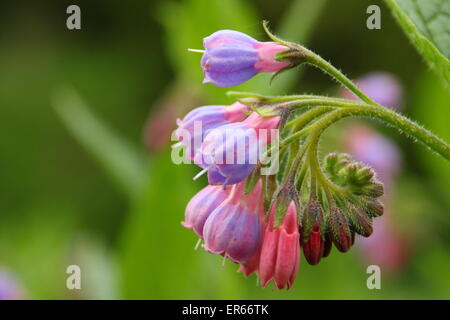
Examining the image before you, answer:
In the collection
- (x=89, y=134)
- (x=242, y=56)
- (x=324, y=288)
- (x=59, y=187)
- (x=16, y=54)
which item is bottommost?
(x=242, y=56)

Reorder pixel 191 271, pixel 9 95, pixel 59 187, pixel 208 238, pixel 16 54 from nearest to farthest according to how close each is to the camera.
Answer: pixel 208 238, pixel 191 271, pixel 59 187, pixel 9 95, pixel 16 54

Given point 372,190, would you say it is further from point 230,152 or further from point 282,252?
point 230,152

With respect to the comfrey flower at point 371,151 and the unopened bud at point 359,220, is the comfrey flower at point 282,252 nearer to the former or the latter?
the unopened bud at point 359,220

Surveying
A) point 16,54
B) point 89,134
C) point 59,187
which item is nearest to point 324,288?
point 89,134

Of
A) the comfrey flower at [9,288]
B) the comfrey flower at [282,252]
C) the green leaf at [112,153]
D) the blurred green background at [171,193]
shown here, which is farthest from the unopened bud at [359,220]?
the green leaf at [112,153]

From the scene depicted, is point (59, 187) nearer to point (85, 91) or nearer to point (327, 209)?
point (85, 91)

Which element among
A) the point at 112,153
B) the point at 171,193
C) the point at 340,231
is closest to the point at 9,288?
the point at 171,193

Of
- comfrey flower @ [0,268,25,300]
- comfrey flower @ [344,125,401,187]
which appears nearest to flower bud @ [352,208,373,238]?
comfrey flower @ [0,268,25,300]
